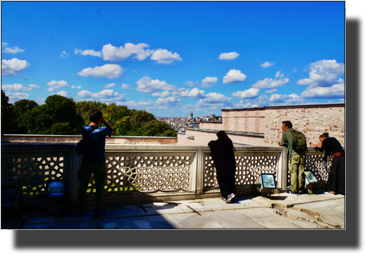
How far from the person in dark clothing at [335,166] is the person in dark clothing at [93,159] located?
4924mm

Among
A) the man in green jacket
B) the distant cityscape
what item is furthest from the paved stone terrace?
the distant cityscape

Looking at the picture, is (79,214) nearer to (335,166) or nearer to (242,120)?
(335,166)

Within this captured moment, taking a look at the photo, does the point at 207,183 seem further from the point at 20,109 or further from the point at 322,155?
the point at 20,109

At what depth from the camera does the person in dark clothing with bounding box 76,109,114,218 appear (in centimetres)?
408

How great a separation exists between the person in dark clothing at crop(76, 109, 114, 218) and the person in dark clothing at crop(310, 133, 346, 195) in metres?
4.92

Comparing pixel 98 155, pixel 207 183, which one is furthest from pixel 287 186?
pixel 98 155

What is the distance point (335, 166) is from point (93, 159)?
5174mm

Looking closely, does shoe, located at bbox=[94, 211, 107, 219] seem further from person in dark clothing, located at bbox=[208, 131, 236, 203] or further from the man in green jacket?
the man in green jacket

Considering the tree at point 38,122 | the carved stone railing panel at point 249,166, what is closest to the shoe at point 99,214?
the carved stone railing panel at point 249,166

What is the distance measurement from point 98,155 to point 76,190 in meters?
0.87

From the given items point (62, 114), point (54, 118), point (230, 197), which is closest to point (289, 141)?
point (230, 197)

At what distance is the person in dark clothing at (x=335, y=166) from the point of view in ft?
20.0

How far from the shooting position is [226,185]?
530 cm

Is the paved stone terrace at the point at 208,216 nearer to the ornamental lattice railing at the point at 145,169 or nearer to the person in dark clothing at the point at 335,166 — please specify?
the ornamental lattice railing at the point at 145,169
